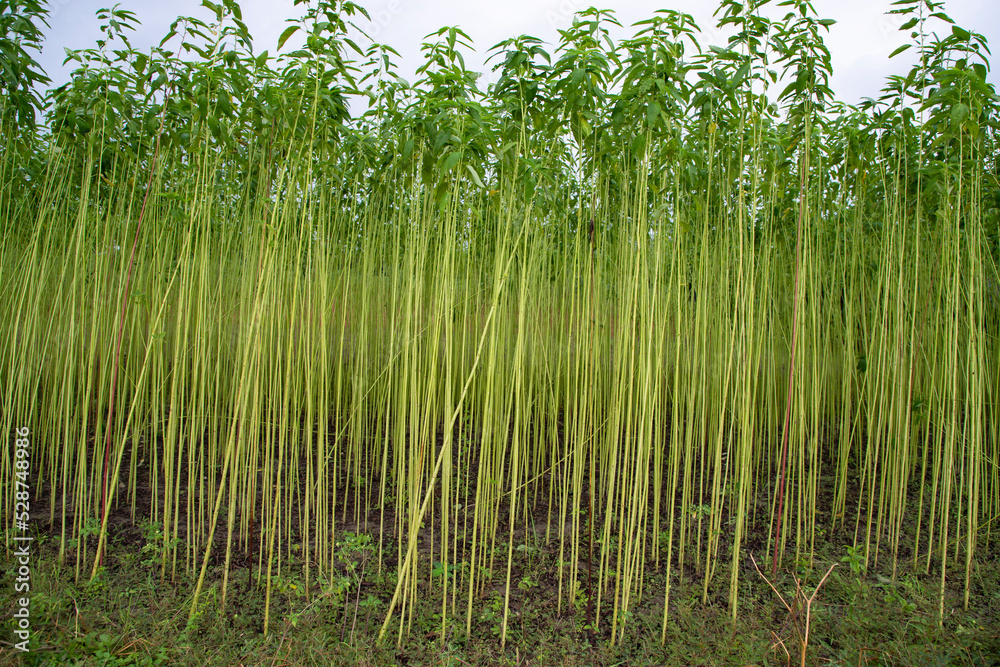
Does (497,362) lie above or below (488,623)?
above

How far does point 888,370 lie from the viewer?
5.66 ft

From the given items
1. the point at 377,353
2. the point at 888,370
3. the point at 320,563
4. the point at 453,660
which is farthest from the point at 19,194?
the point at 888,370

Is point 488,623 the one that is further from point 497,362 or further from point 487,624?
point 497,362

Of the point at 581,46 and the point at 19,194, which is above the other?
the point at 581,46

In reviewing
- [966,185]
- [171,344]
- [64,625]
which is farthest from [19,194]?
[966,185]

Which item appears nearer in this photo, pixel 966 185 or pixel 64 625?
pixel 64 625

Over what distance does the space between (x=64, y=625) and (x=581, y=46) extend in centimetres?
202

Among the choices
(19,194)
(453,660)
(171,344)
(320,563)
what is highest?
(19,194)

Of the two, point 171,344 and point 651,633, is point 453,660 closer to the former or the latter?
point 651,633

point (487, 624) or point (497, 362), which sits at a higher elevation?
point (497, 362)

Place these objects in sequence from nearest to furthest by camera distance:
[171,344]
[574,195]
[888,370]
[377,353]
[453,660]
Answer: [453,660]
[888,370]
[377,353]
[574,195]
[171,344]

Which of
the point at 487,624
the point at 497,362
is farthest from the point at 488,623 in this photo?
the point at 497,362

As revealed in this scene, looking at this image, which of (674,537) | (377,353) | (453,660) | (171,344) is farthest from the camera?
(171,344)

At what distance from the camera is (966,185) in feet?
5.71
